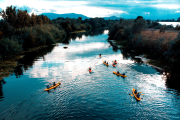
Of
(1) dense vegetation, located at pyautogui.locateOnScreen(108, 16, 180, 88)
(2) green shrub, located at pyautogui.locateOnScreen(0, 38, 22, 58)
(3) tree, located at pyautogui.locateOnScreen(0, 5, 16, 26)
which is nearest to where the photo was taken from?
(1) dense vegetation, located at pyautogui.locateOnScreen(108, 16, 180, 88)

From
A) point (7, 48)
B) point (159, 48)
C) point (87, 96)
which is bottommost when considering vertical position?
point (87, 96)

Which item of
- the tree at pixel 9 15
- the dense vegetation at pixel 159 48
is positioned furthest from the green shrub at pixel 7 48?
the dense vegetation at pixel 159 48

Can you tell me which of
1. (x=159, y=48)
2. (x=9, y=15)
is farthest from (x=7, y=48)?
(x=159, y=48)

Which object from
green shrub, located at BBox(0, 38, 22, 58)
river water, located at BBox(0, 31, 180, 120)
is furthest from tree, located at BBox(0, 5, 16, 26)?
river water, located at BBox(0, 31, 180, 120)

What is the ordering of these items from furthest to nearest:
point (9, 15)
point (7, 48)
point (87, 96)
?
point (9, 15), point (7, 48), point (87, 96)

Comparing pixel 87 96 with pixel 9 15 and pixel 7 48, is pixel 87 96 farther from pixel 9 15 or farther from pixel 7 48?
pixel 9 15

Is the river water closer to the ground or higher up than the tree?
closer to the ground

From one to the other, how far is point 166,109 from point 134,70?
71.9 feet

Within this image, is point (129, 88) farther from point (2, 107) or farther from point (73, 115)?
point (2, 107)

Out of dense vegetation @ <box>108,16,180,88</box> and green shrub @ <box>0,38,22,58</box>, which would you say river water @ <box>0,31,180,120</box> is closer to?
dense vegetation @ <box>108,16,180,88</box>

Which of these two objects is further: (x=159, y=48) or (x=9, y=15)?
(x=9, y=15)

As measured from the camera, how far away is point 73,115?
25.7 m

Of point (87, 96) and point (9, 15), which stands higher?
point (9, 15)

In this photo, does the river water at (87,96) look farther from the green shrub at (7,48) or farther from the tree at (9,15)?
the tree at (9,15)
